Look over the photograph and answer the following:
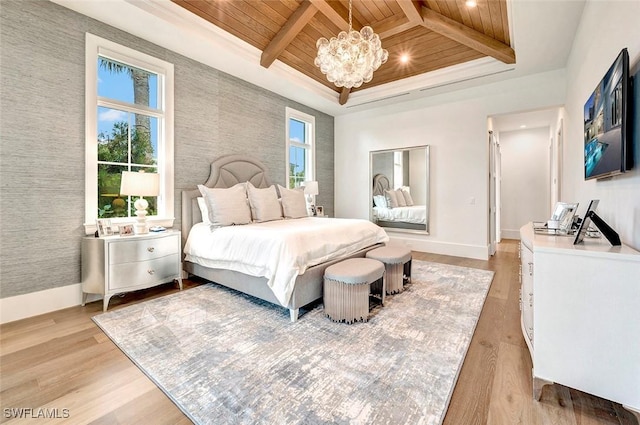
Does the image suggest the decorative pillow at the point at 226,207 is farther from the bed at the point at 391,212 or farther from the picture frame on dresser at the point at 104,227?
the bed at the point at 391,212

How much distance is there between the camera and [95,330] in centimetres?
230

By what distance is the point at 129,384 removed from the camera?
1.64 metres

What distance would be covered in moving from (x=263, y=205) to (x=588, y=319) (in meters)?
3.29

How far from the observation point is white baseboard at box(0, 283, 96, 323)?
244cm

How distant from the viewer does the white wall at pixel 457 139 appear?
4.38 metres

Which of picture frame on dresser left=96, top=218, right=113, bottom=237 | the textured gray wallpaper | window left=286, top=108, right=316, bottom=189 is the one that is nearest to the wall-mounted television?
picture frame on dresser left=96, top=218, right=113, bottom=237

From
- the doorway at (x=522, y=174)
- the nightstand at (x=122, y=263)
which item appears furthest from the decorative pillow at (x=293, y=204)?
the doorway at (x=522, y=174)

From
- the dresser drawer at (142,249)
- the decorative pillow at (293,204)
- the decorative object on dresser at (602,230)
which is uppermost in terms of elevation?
the decorative pillow at (293,204)

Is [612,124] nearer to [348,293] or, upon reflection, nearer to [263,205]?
[348,293]

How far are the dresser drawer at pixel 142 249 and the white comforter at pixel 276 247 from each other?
30 cm

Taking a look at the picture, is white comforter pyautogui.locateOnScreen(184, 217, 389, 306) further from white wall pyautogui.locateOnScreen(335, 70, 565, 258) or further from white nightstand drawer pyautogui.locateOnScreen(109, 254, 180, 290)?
white wall pyautogui.locateOnScreen(335, 70, 565, 258)

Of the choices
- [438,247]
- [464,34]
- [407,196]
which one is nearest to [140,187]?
[464,34]

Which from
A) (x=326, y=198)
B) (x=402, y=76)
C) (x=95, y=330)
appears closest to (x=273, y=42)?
(x=402, y=76)

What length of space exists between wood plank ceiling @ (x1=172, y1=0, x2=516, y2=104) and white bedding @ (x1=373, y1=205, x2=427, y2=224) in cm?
264
